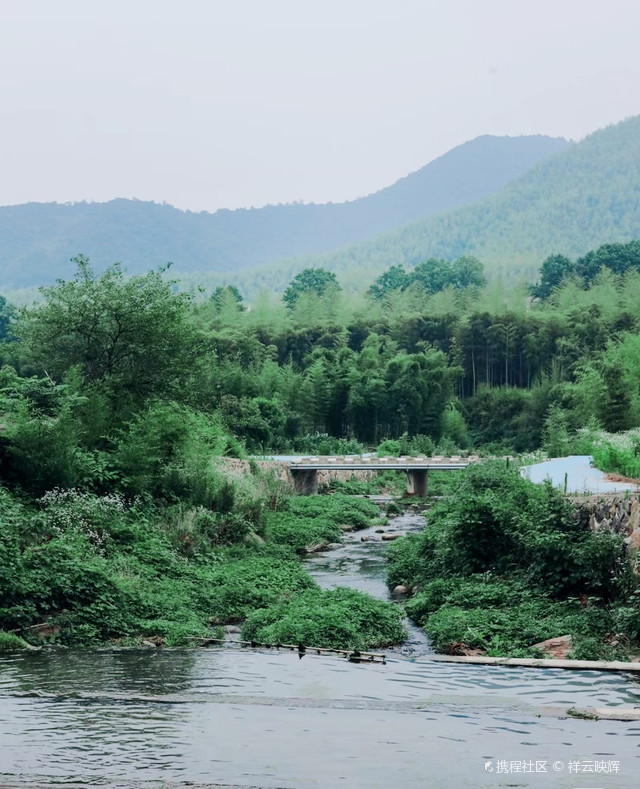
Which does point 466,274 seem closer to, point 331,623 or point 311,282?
point 311,282

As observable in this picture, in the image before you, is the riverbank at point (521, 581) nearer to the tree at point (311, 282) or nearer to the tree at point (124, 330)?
the tree at point (124, 330)

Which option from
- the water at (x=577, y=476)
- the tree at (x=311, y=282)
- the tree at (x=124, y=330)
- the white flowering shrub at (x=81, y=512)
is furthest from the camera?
the tree at (x=311, y=282)

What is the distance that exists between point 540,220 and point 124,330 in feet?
483

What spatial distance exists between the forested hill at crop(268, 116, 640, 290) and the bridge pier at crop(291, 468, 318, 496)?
366 feet

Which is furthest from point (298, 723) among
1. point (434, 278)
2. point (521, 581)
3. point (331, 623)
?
point (434, 278)

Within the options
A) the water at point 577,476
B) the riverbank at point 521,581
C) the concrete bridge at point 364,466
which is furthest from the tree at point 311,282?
the riverbank at point 521,581

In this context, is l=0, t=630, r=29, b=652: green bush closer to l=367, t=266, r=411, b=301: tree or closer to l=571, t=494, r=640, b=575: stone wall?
l=571, t=494, r=640, b=575: stone wall

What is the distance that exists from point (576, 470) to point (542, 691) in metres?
12.2

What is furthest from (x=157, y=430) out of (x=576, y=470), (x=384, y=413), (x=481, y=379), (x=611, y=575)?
(x=481, y=379)

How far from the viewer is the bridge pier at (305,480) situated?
1510 inches

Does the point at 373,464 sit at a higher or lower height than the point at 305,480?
higher

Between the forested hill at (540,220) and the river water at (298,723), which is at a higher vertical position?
the forested hill at (540,220)

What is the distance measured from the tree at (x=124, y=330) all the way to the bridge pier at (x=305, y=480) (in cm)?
1214

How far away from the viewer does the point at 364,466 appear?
3972 cm
